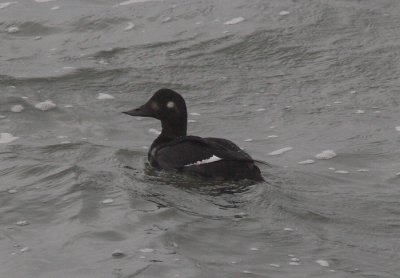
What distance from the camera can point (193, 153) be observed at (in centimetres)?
1053

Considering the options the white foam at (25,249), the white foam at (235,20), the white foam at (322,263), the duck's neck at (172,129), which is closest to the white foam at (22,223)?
the white foam at (25,249)

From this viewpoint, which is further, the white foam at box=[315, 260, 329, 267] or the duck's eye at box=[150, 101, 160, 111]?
the duck's eye at box=[150, 101, 160, 111]

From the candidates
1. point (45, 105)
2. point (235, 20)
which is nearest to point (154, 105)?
point (45, 105)

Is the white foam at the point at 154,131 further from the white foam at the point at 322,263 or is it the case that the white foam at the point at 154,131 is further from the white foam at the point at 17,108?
the white foam at the point at 322,263

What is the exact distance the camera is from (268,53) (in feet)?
49.2

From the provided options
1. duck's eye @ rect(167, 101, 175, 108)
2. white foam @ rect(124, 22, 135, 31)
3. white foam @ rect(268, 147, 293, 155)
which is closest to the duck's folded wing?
duck's eye @ rect(167, 101, 175, 108)

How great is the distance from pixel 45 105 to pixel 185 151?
9.61ft

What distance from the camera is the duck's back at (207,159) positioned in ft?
33.5

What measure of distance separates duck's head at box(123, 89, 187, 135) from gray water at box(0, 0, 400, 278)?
0.49 m

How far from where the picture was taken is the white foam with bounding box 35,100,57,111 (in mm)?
12933

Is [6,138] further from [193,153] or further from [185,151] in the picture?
[193,153]

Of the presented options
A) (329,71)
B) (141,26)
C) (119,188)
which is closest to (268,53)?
(329,71)

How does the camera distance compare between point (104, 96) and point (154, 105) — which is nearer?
point (154, 105)

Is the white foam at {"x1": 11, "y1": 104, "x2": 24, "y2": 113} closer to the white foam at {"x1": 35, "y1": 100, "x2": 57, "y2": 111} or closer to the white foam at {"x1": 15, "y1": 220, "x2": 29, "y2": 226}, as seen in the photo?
the white foam at {"x1": 35, "y1": 100, "x2": 57, "y2": 111}
